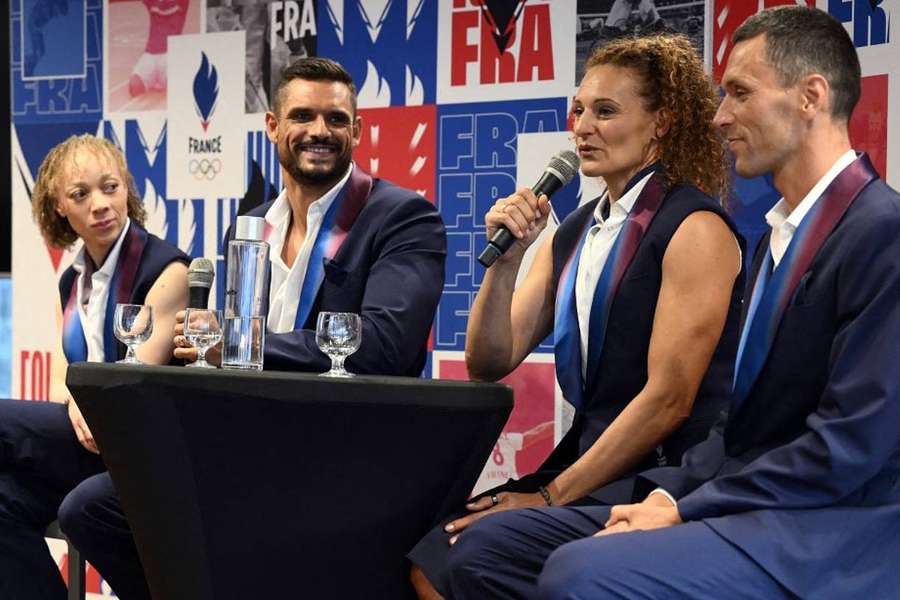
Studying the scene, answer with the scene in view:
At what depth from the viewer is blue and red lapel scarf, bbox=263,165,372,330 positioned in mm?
3219

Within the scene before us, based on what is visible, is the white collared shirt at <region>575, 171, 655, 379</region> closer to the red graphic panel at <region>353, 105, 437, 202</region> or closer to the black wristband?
the black wristband

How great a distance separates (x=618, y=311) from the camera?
271cm

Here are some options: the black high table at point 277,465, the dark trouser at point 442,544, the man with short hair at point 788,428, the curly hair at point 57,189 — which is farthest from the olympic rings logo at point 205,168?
the man with short hair at point 788,428

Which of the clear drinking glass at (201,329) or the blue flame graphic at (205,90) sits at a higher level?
the blue flame graphic at (205,90)

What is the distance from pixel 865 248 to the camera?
6.91 ft

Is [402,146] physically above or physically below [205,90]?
below

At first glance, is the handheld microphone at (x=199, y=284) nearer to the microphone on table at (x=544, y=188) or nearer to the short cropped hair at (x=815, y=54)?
the microphone on table at (x=544, y=188)

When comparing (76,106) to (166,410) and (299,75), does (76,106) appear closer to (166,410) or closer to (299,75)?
(299,75)

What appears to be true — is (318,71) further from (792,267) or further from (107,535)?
(792,267)

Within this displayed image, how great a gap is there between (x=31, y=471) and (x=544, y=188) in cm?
174

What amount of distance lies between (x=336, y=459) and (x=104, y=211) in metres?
1.55

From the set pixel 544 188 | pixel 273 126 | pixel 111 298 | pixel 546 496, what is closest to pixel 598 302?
pixel 544 188

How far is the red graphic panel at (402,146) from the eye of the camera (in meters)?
4.25

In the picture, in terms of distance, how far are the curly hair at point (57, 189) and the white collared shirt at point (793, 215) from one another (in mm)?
2161
